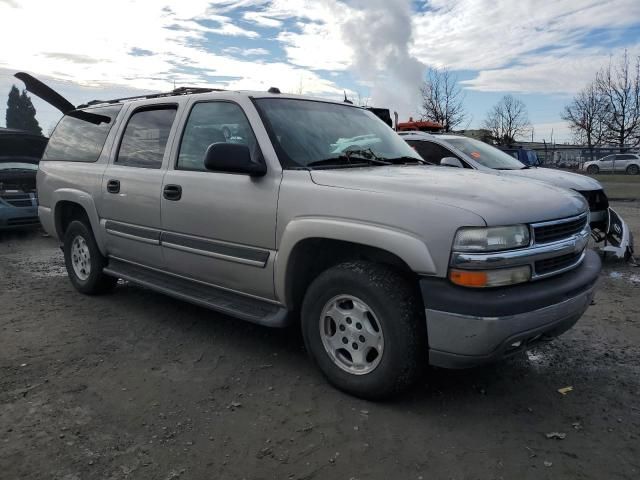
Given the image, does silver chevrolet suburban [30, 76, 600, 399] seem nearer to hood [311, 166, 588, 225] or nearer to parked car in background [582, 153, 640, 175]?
hood [311, 166, 588, 225]

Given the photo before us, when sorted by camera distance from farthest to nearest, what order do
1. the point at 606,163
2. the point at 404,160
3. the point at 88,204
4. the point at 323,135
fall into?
the point at 606,163 → the point at 88,204 → the point at 404,160 → the point at 323,135

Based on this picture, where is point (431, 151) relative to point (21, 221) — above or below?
→ above

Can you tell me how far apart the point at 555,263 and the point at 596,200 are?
177 inches

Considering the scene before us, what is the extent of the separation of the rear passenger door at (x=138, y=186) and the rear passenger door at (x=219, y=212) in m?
0.19

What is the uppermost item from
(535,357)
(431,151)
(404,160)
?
(431,151)

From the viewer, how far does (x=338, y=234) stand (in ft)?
10.2

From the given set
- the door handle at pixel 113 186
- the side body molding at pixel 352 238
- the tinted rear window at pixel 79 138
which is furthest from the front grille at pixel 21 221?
the side body molding at pixel 352 238

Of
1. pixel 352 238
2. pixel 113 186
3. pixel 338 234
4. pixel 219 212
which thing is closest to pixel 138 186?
pixel 113 186

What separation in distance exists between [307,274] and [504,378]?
58.9 inches

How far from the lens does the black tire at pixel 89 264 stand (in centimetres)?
525

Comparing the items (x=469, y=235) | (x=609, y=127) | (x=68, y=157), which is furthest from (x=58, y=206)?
(x=609, y=127)

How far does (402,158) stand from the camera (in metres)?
4.16

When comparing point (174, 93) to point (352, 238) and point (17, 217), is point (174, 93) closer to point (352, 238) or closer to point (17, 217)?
point (352, 238)

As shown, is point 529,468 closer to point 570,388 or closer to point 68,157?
point 570,388
